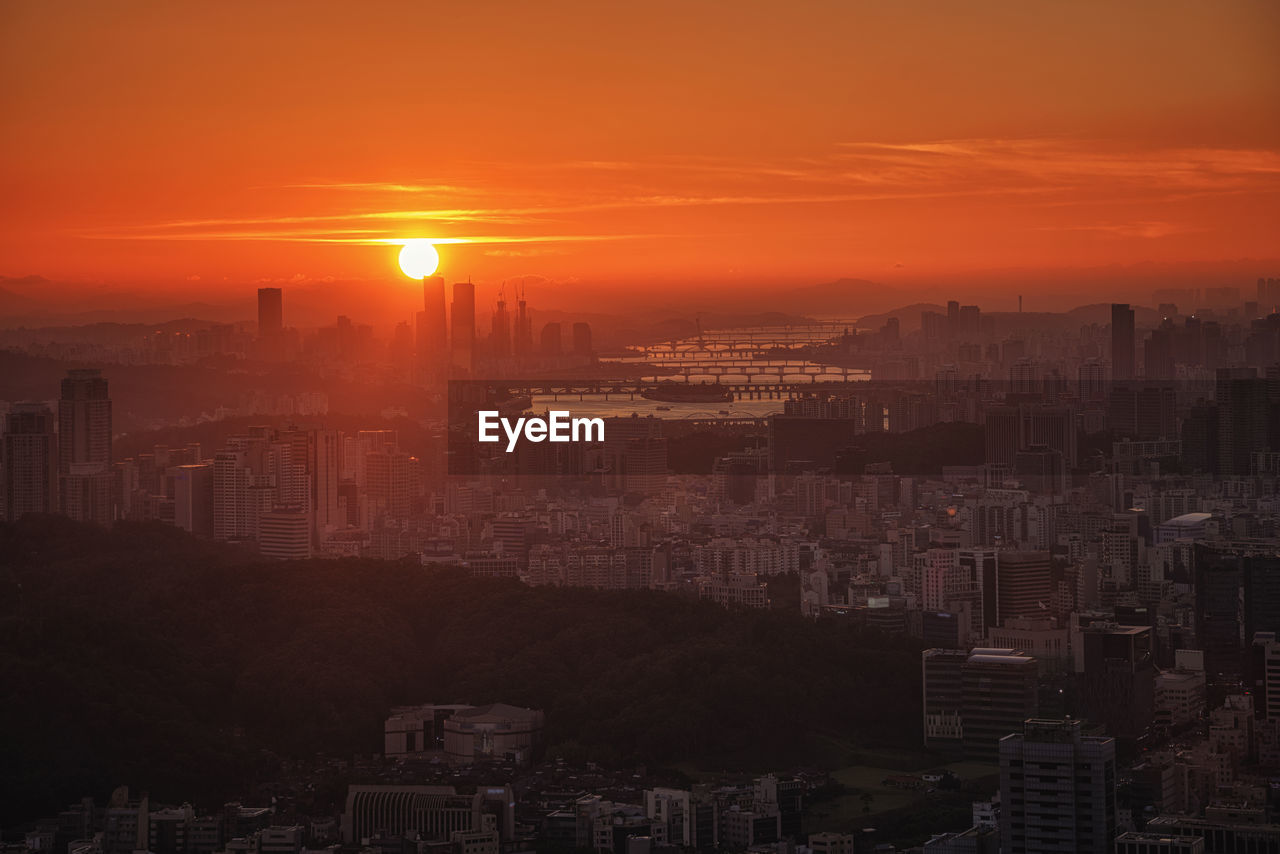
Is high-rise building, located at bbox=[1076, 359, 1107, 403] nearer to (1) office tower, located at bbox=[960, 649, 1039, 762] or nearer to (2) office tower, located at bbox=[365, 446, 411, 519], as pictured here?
(2) office tower, located at bbox=[365, 446, 411, 519]

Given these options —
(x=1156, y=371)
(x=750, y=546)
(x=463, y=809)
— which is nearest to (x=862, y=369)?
(x=750, y=546)

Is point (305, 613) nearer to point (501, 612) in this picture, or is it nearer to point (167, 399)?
point (501, 612)

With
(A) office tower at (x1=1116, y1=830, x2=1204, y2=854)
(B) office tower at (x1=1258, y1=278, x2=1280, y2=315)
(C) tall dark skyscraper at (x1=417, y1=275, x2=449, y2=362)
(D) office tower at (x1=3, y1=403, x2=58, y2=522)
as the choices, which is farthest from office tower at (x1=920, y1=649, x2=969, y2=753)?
(D) office tower at (x1=3, y1=403, x2=58, y2=522)

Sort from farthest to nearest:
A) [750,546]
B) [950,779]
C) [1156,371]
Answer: [1156,371], [750,546], [950,779]

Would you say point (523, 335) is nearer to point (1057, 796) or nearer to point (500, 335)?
point (500, 335)

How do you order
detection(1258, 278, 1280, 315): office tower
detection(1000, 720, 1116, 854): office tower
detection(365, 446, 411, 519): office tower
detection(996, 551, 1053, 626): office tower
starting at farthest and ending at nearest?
1. detection(365, 446, 411, 519): office tower
2. detection(1258, 278, 1280, 315): office tower
3. detection(996, 551, 1053, 626): office tower
4. detection(1000, 720, 1116, 854): office tower

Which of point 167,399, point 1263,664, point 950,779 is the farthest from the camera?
point 167,399

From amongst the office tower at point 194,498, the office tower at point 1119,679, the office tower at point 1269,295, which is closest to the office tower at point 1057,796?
the office tower at point 1119,679
